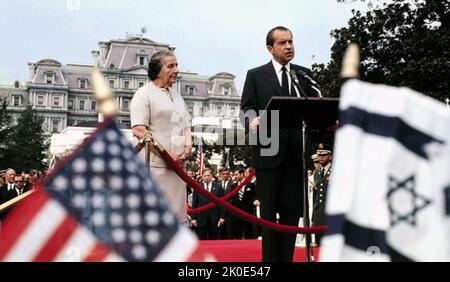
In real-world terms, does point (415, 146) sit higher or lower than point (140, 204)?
higher

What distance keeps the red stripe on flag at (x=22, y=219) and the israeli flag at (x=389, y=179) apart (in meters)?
0.70

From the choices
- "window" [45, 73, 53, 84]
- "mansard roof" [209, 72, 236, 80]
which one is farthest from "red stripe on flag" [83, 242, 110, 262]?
"mansard roof" [209, 72, 236, 80]

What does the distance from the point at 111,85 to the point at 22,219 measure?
106m

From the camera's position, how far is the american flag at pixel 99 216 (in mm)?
1495

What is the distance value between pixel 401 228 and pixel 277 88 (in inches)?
145

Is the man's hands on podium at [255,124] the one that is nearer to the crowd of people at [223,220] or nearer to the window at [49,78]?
the crowd of people at [223,220]

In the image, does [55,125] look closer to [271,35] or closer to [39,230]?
[271,35]

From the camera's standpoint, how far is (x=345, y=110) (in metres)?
1.52

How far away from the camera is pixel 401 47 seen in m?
26.0

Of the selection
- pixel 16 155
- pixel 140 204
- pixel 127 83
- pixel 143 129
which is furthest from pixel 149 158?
pixel 127 83

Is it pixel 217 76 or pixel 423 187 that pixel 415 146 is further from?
pixel 217 76

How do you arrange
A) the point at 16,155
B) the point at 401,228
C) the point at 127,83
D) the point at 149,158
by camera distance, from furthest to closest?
1. the point at 127,83
2. the point at 16,155
3. the point at 149,158
4. the point at 401,228

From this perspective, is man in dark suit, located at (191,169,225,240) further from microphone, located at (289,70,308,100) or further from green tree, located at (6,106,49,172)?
green tree, located at (6,106,49,172)

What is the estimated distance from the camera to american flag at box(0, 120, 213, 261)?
58.9 inches
